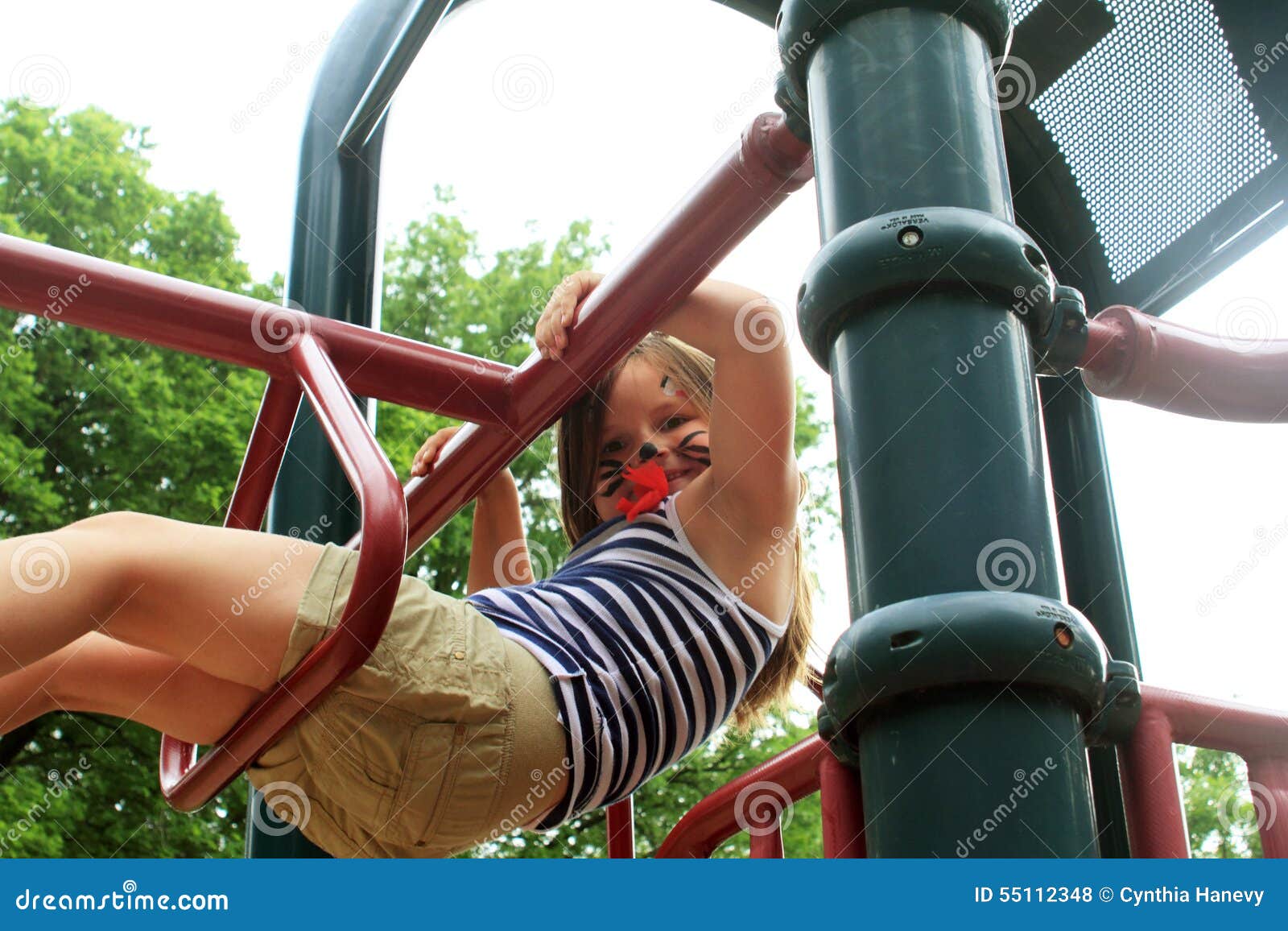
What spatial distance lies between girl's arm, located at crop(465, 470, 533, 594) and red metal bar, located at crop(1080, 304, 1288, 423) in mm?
1178

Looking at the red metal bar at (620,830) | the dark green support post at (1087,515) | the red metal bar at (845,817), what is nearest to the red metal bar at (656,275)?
the red metal bar at (845,817)

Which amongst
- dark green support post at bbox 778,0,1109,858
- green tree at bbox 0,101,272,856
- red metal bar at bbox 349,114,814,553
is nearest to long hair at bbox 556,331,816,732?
red metal bar at bbox 349,114,814,553

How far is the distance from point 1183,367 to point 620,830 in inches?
43.6

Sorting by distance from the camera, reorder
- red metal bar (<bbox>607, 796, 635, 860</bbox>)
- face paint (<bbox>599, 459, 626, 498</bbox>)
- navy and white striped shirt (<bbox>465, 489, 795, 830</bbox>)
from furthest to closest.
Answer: face paint (<bbox>599, 459, 626, 498</bbox>)
red metal bar (<bbox>607, 796, 635, 860</bbox>)
navy and white striped shirt (<bbox>465, 489, 795, 830</bbox>)

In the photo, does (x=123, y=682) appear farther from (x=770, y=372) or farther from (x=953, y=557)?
(x=953, y=557)

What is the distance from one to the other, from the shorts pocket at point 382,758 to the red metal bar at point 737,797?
1.29ft

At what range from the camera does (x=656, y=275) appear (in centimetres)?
118

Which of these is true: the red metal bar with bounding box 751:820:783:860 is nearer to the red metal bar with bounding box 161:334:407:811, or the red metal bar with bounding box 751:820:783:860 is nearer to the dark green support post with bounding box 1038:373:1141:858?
the dark green support post with bounding box 1038:373:1141:858

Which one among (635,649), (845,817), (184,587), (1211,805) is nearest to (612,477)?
(635,649)

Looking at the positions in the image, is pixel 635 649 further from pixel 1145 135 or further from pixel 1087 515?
pixel 1145 135

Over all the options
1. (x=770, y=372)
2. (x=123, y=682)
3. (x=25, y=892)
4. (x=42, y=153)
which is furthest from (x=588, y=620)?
(x=42, y=153)

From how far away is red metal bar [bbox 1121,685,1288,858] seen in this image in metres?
1.04

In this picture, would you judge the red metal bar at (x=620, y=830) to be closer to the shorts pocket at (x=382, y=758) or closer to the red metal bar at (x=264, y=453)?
the shorts pocket at (x=382, y=758)

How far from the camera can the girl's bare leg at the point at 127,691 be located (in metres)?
1.30
